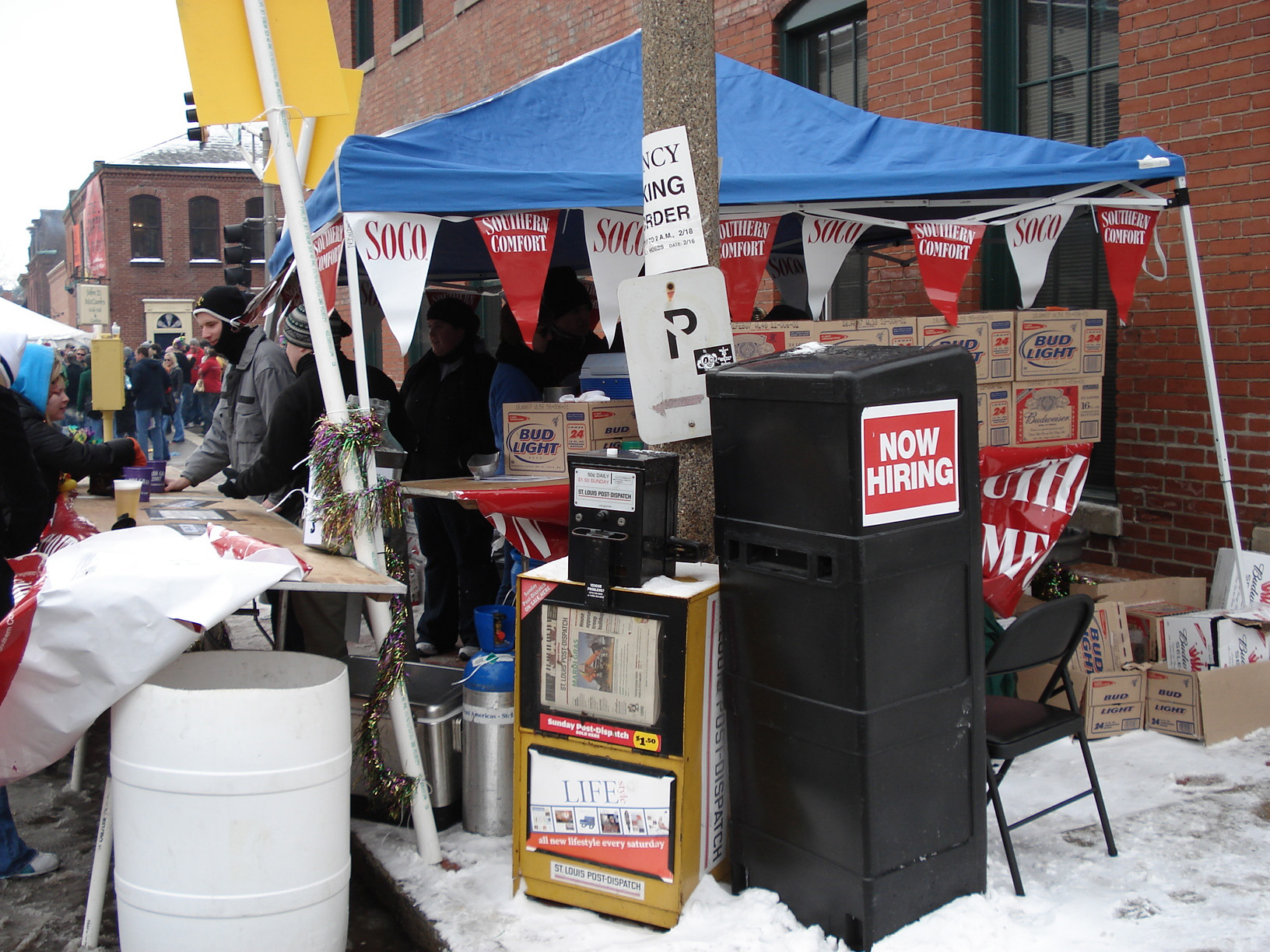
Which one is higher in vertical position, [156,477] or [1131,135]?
[1131,135]

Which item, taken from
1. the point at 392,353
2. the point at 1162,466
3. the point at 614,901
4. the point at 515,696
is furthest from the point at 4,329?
the point at 392,353

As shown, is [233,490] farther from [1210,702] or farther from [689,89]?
[1210,702]

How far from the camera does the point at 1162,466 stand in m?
6.33

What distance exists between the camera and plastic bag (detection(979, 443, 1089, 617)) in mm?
5137

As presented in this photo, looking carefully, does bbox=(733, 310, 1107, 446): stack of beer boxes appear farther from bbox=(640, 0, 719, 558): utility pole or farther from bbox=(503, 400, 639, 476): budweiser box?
bbox=(640, 0, 719, 558): utility pole

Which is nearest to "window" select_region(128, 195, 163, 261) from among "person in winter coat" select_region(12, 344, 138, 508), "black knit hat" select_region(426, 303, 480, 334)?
"black knit hat" select_region(426, 303, 480, 334)

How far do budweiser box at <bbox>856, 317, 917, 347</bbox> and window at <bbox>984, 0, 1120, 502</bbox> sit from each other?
83.8 inches

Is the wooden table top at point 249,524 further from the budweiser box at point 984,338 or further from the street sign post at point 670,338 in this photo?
the budweiser box at point 984,338

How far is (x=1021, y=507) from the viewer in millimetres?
5312

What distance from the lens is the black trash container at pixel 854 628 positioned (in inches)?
115

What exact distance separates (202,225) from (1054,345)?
42.4m

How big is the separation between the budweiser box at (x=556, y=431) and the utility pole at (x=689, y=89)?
1051 mm

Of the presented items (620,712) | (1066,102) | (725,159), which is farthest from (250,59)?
(1066,102)

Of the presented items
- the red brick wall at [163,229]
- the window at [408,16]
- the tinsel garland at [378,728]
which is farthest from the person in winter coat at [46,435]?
the red brick wall at [163,229]
